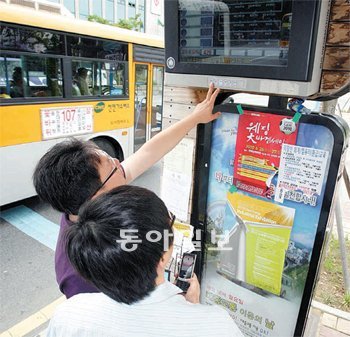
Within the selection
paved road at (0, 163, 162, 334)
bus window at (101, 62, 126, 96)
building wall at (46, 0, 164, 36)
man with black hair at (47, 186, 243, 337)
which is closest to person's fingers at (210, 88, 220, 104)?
man with black hair at (47, 186, 243, 337)

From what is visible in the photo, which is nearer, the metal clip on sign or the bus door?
the metal clip on sign

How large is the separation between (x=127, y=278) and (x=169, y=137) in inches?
33.4

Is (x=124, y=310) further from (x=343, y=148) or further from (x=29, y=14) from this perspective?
(x=29, y=14)

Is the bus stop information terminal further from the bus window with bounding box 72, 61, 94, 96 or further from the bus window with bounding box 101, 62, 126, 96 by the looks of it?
the bus window with bounding box 101, 62, 126, 96

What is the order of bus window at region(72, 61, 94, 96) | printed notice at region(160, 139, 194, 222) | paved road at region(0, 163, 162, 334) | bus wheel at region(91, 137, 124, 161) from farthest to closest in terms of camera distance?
bus wheel at region(91, 137, 124, 161), bus window at region(72, 61, 94, 96), paved road at region(0, 163, 162, 334), printed notice at region(160, 139, 194, 222)

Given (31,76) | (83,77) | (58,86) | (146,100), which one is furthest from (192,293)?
(146,100)

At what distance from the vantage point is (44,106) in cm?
409

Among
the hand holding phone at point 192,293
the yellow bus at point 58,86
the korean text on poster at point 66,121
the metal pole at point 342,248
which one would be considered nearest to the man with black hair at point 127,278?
the hand holding phone at point 192,293

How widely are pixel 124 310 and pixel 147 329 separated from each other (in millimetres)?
79

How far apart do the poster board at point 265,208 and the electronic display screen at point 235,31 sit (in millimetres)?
270

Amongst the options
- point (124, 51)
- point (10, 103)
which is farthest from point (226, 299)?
point (124, 51)

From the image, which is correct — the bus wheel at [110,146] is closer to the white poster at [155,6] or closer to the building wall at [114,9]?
the white poster at [155,6]

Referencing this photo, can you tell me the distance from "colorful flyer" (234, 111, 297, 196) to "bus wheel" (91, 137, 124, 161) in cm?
402

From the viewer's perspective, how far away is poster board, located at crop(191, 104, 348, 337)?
123cm
